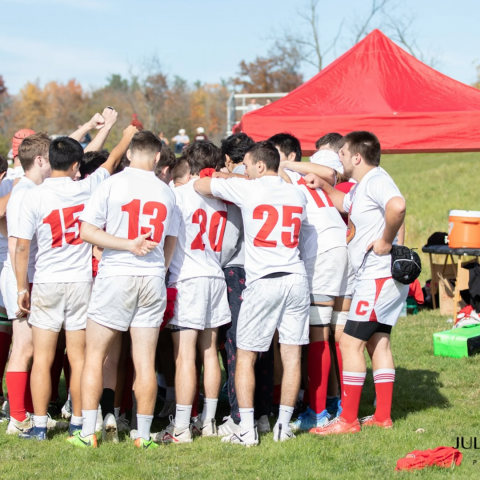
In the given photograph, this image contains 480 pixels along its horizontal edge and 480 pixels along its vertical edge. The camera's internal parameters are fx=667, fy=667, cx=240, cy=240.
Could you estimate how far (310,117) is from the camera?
735 centimetres

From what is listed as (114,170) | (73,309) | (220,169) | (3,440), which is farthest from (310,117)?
(3,440)

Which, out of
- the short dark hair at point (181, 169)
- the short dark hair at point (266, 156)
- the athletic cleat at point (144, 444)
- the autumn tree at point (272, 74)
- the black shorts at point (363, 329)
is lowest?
the athletic cleat at point (144, 444)

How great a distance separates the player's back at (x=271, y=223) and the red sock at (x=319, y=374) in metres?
0.77

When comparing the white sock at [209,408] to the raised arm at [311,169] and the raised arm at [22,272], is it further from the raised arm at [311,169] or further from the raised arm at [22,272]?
the raised arm at [311,169]

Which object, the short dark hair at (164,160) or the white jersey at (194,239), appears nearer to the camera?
the white jersey at (194,239)

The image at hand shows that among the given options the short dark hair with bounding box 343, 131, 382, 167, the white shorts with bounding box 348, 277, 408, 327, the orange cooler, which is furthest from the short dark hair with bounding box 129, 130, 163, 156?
the orange cooler

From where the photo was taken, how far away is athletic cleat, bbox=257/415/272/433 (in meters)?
4.94

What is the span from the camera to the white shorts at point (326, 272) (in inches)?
197

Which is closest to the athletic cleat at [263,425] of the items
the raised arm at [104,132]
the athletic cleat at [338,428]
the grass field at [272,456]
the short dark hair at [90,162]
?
the grass field at [272,456]

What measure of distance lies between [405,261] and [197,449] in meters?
1.90

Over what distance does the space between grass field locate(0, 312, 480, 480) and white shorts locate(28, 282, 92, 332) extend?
818 mm

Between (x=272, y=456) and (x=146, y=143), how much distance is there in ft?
7.20

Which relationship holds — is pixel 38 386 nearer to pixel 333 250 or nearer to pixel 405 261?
pixel 333 250

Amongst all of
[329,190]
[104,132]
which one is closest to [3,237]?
[104,132]
